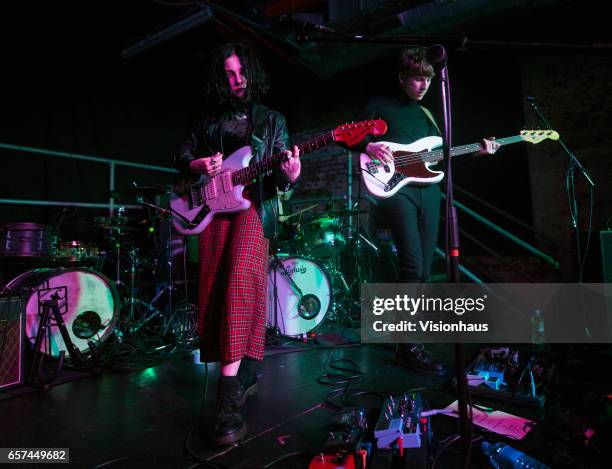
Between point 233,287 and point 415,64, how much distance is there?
2.11 meters

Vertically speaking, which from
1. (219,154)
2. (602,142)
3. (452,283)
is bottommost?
(452,283)

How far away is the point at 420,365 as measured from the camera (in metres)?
2.47

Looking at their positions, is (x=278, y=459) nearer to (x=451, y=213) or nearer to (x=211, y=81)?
(x=451, y=213)

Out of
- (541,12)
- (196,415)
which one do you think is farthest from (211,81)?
(541,12)

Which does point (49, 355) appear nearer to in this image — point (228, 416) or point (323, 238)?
point (228, 416)

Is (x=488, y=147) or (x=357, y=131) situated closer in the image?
(x=357, y=131)

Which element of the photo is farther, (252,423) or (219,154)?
(219,154)

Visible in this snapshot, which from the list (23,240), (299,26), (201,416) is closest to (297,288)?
(201,416)

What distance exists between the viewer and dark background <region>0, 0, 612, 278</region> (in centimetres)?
474

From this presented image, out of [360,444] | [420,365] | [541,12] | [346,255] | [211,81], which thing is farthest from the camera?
[346,255]

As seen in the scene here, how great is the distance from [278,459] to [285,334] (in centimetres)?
239

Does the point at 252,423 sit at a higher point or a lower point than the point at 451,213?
lower

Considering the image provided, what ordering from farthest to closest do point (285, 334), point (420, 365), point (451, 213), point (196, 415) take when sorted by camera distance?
point (285, 334) → point (420, 365) → point (196, 415) → point (451, 213)

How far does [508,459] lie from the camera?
4.15 feet
